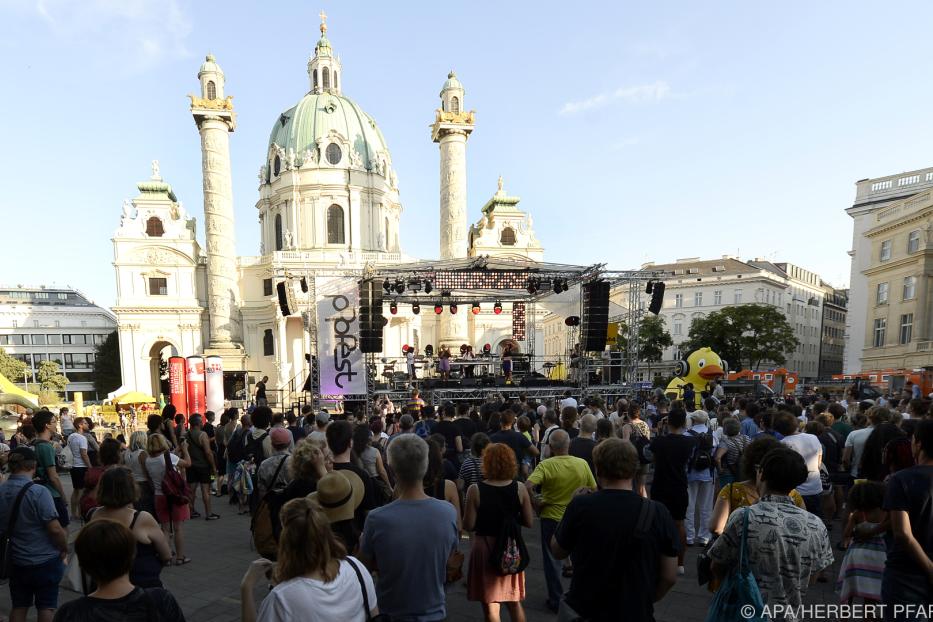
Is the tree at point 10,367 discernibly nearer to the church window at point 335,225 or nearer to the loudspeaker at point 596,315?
the church window at point 335,225

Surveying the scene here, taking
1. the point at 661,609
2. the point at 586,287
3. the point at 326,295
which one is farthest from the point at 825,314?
the point at 661,609

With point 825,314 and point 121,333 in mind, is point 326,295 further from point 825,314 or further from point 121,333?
point 825,314

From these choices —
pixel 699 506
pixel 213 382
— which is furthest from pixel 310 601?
pixel 213 382

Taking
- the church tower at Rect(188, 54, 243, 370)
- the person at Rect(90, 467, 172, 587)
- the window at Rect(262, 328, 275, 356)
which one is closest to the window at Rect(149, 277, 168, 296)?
the church tower at Rect(188, 54, 243, 370)

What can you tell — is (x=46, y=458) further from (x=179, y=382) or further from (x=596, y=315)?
(x=179, y=382)

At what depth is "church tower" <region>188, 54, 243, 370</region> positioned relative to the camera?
35344mm

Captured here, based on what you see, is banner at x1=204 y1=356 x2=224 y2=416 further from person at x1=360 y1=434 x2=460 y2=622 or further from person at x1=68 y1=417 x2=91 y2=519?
person at x1=360 y1=434 x2=460 y2=622

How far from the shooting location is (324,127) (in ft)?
150

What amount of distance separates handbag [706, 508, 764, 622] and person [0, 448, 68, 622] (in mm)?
4475

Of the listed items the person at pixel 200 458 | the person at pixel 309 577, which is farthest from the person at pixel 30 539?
the person at pixel 200 458

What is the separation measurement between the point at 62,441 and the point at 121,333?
33712 mm

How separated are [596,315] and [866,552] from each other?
14116 millimetres

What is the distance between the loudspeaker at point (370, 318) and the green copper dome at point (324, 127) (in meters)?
31.5

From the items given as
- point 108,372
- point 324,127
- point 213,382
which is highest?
point 324,127
